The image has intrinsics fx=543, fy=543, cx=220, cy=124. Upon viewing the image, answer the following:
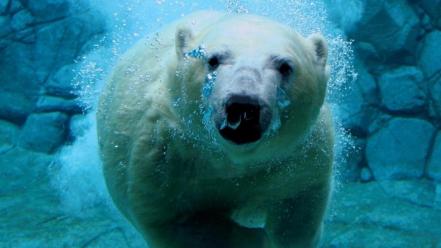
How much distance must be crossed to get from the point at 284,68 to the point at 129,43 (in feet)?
27.1

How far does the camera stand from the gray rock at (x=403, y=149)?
8516mm

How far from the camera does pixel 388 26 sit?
8.62 metres

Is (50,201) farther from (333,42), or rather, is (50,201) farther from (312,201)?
(312,201)

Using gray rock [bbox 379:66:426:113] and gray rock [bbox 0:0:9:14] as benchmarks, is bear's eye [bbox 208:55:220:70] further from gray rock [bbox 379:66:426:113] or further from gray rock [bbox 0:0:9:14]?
gray rock [bbox 0:0:9:14]

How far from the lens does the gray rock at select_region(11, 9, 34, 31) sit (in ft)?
34.7

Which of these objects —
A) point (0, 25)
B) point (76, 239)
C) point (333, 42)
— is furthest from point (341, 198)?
point (0, 25)

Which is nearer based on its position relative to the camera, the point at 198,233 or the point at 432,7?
the point at 198,233

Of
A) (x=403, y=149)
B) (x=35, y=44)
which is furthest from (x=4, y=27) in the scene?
(x=403, y=149)

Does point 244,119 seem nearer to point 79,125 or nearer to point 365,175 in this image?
point 365,175

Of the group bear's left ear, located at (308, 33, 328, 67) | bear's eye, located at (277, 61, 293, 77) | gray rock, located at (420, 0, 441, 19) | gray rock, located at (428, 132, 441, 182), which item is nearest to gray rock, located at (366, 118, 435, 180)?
gray rock, located at (428, 132, 441, 182)

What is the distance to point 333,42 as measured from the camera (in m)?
8.48

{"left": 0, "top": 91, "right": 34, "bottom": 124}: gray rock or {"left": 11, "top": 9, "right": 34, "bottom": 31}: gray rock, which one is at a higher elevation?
{"left": 11, "top": 9, "right": 34, "bottom": 31}: gray rock

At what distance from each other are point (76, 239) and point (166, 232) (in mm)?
4345

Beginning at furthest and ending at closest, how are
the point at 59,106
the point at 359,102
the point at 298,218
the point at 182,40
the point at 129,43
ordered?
the point at 59,106 → the point at 129,43 → the point at 359,102 → the point at 298,218 → the point at 182,40
